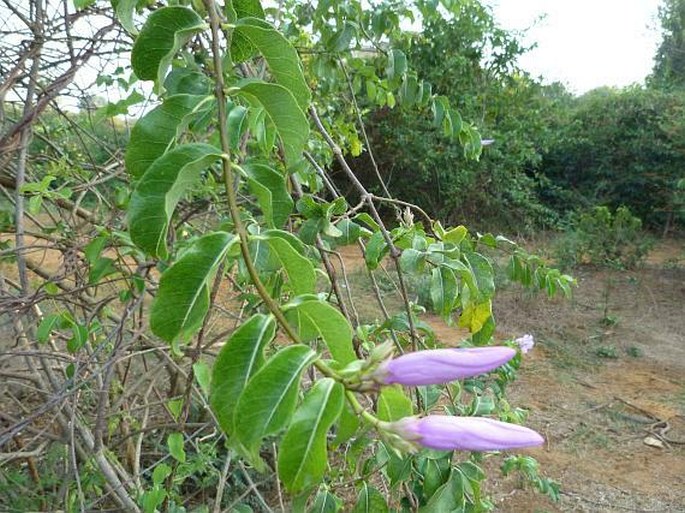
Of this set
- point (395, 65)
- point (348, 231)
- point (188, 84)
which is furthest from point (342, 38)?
point (188, 84)

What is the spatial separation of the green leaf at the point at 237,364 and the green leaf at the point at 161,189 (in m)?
0.12

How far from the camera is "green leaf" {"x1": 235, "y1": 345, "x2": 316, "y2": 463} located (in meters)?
0.49

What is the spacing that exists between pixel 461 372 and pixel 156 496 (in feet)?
4.08

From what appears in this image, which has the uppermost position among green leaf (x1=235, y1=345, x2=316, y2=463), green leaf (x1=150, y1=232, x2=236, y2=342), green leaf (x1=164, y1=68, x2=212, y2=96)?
green leaf (x1=164, y1=68, x2=212, y2=96)

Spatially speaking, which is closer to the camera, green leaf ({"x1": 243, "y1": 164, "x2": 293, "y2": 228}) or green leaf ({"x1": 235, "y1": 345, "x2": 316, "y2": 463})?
green leaf ({"x1": 235, "y1": 345, "x2": 316, "y2": 463})

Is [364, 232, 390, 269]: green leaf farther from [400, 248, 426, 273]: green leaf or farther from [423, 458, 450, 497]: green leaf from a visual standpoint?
[423, 458, 450, 497]: green leaf

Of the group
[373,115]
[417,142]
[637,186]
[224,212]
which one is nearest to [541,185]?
[637,186]

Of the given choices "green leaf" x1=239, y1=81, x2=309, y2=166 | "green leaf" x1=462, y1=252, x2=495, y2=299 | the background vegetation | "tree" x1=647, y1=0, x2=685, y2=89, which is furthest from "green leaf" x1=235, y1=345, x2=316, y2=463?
"tree" x1=647, y1=0, x2=685, y2=89

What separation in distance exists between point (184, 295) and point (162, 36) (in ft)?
→ 0.97

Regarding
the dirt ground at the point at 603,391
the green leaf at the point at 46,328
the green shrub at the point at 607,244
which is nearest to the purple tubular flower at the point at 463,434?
the green leaf at the point at 46,328

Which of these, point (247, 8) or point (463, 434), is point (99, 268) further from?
point (463, 434)

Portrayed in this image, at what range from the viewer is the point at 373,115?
36.2 ft

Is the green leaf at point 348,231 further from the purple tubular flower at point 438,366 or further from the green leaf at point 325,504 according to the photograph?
the purple tubular flower at point 438,366

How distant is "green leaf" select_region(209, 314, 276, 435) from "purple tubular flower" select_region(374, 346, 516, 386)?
11cm
